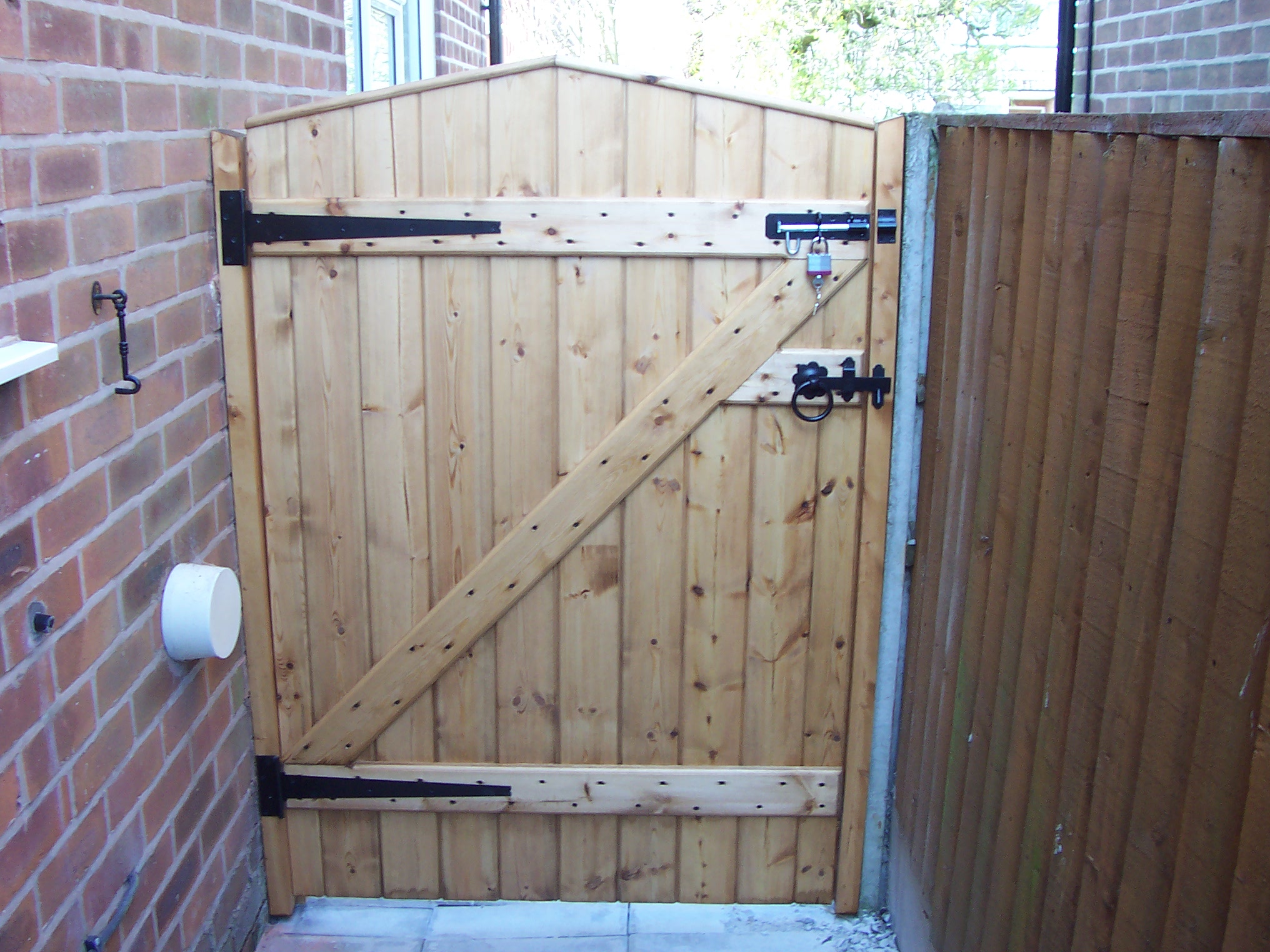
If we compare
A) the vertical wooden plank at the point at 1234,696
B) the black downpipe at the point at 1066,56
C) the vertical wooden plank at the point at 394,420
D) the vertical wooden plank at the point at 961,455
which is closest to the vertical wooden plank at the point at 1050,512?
the vertical wooden plank at the point at 961,455

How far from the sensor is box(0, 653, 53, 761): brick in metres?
1.65

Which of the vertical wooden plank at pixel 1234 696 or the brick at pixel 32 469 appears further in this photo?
the brick at pixel 32 469

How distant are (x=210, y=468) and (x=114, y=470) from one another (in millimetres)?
496

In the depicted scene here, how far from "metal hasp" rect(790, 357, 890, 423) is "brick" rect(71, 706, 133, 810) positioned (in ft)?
4.83

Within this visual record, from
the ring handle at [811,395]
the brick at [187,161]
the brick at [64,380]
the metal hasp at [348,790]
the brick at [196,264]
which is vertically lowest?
the metal hasp at [348,790]

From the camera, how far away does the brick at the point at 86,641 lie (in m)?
1.83

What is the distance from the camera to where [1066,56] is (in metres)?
4.20

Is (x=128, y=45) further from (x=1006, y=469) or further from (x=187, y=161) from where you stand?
(x=1006, y=469)

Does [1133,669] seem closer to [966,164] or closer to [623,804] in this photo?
[966,164]

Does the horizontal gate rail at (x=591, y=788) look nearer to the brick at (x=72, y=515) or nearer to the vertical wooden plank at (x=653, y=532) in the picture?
the vertical wooden plank at (x=653, y=532)

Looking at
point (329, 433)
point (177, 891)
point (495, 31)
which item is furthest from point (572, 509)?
point (495, 31)

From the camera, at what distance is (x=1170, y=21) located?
3.74m

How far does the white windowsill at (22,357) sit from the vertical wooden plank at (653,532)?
4.07 feet

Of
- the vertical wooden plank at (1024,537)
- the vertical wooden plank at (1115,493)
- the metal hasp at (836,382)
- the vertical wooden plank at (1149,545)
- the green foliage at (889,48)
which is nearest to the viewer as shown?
the vertical wooden plank at (1149,545)
